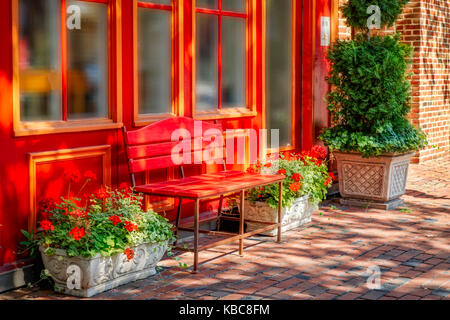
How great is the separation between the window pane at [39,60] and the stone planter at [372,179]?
13.8ft

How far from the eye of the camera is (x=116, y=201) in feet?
19.0

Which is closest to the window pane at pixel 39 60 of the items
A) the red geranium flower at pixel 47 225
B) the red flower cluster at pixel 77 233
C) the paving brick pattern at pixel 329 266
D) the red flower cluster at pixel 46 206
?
the red flower cluster at pixel 46 206

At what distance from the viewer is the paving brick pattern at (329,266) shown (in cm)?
548

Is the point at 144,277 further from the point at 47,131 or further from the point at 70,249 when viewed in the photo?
the point at 47,131

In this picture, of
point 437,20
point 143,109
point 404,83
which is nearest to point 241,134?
point 143,109

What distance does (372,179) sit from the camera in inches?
352

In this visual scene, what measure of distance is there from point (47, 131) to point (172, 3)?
207 cm

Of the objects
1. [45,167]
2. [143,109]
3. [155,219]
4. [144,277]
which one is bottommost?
[144,277]

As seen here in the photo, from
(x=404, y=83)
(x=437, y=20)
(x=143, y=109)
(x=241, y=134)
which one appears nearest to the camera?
(x=143, y=109)

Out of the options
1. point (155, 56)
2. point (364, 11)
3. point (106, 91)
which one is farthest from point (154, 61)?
point (364, 11)

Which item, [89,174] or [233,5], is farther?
[233,5]

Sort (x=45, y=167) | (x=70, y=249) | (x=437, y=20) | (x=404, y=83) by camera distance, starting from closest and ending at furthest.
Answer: (x=70, y=249) < (x=45, y=167) < (x=404, y=83) < (x=437, y=20)

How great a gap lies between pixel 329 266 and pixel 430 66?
313 inches

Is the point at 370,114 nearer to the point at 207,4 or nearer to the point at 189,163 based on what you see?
the point at 207,4
